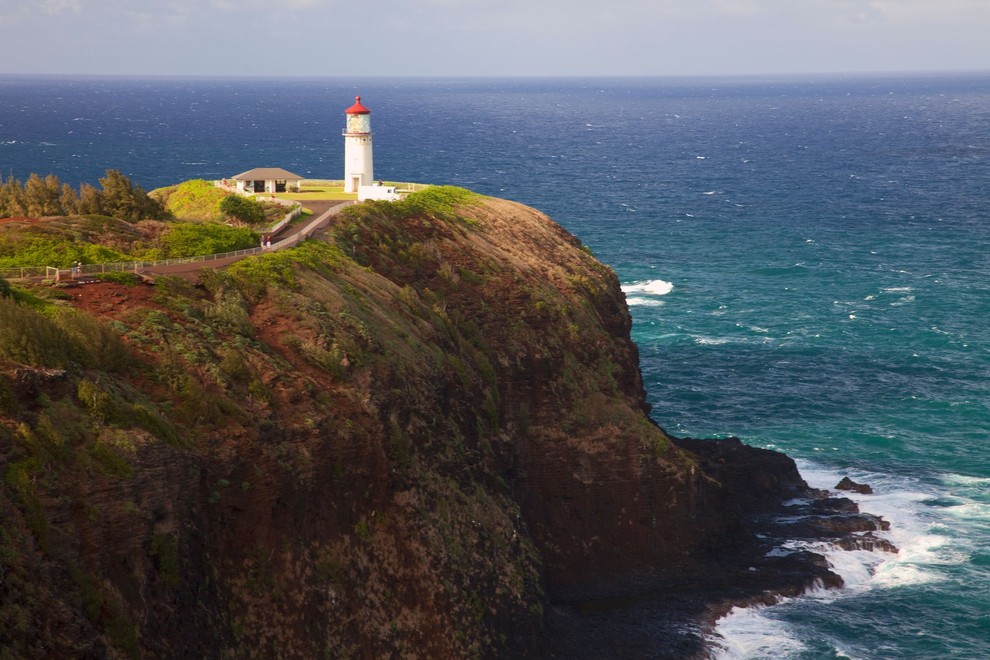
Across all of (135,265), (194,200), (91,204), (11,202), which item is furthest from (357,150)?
(135,265)

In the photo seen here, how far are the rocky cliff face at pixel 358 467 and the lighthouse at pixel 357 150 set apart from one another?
493 inches

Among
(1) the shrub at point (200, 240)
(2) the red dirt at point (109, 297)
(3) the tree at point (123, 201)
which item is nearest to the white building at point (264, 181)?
(3) the tree at point (123, 201)

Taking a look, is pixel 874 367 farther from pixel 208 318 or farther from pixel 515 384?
pixel 208 318

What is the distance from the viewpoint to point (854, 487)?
58.2 meters

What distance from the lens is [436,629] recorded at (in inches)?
1478

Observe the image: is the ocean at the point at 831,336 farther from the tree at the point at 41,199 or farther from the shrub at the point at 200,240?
the tree at the point at 41,199

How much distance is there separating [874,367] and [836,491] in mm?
20663

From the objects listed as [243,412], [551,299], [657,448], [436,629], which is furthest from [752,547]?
[243,412]

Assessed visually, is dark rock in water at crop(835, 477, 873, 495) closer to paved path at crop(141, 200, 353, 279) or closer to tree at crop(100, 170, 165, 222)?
paved path at crop(141, 200, 353, 279)

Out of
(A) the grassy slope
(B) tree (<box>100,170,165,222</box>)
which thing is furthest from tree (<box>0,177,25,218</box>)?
(A) the grassy slope

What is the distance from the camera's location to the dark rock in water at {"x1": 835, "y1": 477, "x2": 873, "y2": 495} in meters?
57.9

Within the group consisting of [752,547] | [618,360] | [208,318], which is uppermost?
[208,318]

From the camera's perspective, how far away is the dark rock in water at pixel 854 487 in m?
57.9

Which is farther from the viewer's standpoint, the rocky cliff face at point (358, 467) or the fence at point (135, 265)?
the fence at point (135, 265)
